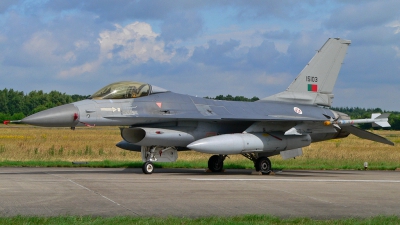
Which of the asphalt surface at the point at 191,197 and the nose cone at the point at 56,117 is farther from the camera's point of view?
the nose cone at the point at 56,117

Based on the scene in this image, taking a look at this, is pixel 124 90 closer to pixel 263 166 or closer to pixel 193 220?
pixel 263 166

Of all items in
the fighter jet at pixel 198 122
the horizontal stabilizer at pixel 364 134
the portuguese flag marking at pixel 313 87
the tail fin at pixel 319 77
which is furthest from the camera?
the portuguese flag marking at pixel 313 87

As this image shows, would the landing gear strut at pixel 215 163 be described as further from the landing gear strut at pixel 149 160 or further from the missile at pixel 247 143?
the landing gear strut at pixel 149 160

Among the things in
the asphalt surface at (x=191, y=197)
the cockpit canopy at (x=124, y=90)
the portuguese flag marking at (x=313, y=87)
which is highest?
the portuguese flag marking at (x=313, y=87)

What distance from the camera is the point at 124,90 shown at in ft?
55.9

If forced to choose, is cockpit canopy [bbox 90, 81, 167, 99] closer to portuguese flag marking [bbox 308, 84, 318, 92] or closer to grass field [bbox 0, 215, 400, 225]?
portuguese flag marking [bbox 308, 84, 318, 92]

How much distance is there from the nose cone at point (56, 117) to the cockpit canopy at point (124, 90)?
1081 millimetres

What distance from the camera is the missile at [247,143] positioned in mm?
16578

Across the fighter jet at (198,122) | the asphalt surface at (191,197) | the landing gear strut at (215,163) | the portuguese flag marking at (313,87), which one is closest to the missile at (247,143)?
the fighter jet at (198,122)

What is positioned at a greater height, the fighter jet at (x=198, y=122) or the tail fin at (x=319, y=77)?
the tail fin at (x=319, y=77)

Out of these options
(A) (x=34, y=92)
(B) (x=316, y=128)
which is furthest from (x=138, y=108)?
(A) (x=34, y=92)

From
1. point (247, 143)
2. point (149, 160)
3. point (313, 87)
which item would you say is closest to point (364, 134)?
point (313, 87)

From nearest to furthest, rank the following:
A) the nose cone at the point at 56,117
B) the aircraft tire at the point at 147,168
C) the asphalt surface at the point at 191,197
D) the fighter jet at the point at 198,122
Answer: the asphalt surface at the point at 191,197 → the nose cone at the point at 56,117 → the fighter jet at the point at 198,122 → the aircraft tire at the point at 147,168

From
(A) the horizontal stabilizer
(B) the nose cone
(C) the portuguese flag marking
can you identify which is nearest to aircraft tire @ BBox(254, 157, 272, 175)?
(A) the horizontal stabilizer
